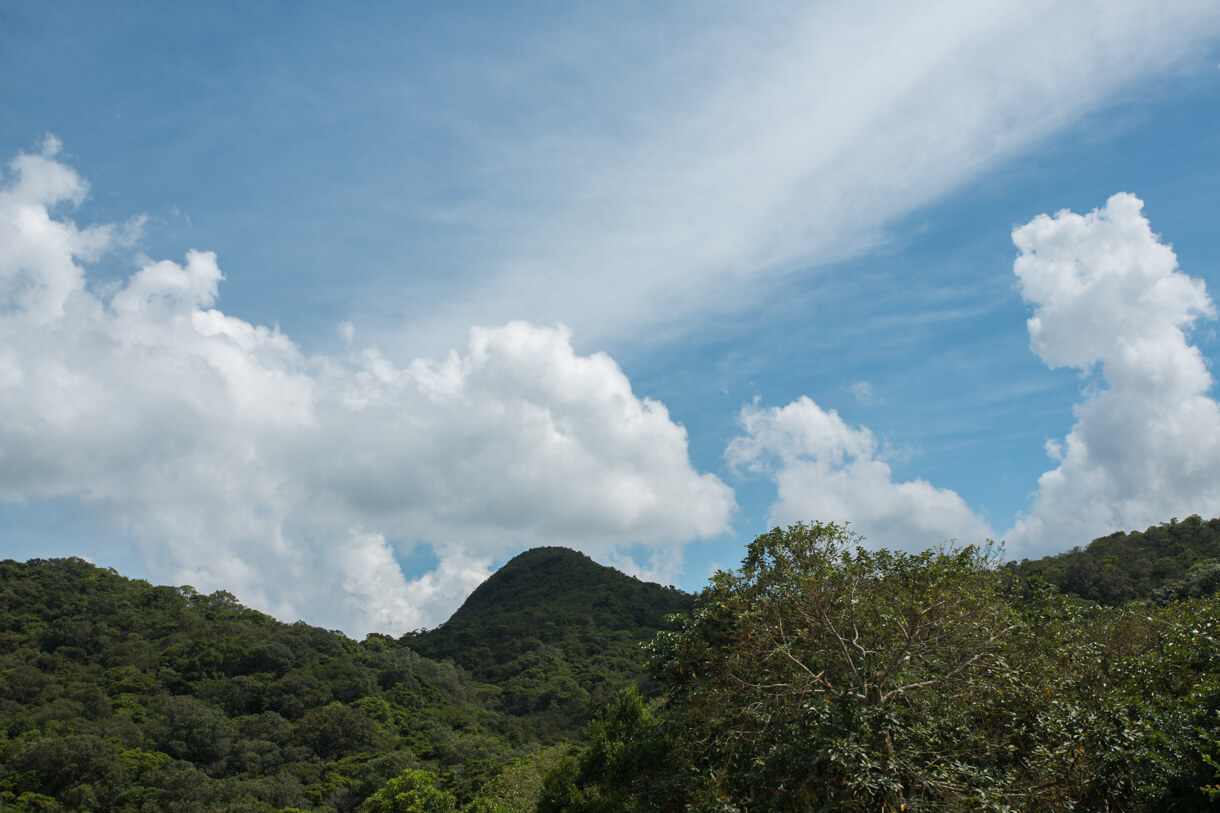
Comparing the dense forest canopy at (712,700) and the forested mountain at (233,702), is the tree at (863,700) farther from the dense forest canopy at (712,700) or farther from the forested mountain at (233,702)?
the forested mountain at (233,702)

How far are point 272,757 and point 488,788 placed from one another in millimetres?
27443

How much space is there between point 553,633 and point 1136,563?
200ft

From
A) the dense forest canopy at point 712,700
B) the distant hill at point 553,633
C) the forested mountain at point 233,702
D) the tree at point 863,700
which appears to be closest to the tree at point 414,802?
the dense forest canopy at point 712,700

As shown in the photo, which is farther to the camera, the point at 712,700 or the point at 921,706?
the point at 712,700

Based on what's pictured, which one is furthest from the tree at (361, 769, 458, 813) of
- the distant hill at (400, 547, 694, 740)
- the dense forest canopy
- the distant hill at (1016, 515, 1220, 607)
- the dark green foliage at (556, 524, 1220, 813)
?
the distant hill at (400, 547, 694, 740)

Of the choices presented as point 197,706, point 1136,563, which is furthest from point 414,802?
point 1136,563

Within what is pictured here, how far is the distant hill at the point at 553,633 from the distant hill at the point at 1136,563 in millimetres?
34749

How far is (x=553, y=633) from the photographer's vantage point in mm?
87812

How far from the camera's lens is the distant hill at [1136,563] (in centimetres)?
4053

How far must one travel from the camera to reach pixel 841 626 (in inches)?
427

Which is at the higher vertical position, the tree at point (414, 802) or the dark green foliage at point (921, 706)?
the dark green foliage at point (921, 706)

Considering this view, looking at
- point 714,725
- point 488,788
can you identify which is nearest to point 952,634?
point 714,725

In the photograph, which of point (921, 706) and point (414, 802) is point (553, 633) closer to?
point (414, 802)

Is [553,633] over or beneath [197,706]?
over
